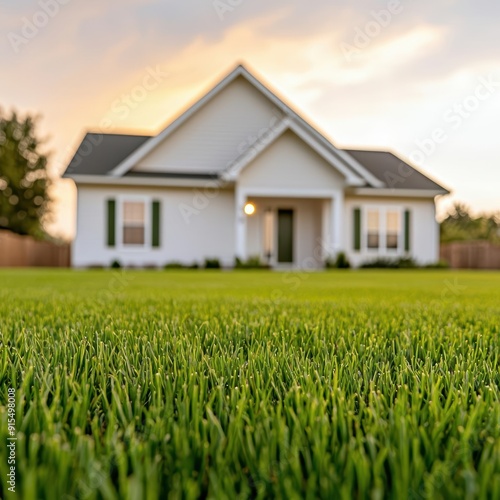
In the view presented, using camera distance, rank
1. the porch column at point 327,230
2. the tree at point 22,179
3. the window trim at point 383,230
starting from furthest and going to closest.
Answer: the tree at point 22,179
the window trim at point 383,230
the porch column at point 327,230

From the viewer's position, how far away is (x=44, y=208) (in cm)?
3203

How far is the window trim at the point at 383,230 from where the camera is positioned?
18500 mm

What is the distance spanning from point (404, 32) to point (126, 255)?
11.8 meters

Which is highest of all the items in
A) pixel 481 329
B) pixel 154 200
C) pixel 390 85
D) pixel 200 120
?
pixel 390 85

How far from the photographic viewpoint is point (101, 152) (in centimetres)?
1861

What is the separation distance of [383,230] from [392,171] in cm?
318

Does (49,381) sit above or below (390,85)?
below

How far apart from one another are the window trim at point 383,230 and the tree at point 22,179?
22.9m

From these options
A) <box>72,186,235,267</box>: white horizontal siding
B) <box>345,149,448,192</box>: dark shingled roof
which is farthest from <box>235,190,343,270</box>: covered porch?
<box>345,149,448,192</box>: dark shingled roof

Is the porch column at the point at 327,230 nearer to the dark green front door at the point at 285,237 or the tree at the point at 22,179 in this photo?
the dark green front door at the point at 285,237

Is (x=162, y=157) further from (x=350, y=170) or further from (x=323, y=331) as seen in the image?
(x=323, y=331)

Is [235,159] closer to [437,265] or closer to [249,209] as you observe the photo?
[249,209]

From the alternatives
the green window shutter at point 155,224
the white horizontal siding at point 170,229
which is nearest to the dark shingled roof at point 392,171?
the white horizontal siding at point 170,229

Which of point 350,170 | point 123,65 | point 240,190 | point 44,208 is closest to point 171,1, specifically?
point 123,65
